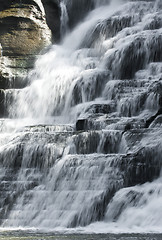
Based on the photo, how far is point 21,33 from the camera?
26828 millimetres

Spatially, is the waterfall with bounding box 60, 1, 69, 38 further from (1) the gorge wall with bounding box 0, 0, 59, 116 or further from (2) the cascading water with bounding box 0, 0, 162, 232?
(2) the cascading water with bounding box 0, 0, 162, 232

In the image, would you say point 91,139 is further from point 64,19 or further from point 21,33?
point 64,19

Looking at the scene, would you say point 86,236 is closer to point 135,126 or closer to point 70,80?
point 135,126

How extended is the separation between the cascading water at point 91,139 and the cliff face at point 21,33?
3.65 feet

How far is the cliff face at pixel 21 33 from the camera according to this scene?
2559 cm

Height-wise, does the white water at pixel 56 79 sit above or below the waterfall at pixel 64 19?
below

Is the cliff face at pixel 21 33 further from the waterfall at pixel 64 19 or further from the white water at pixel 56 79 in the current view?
the waterfall at pixel 64 19

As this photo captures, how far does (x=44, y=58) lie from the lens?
26.1m

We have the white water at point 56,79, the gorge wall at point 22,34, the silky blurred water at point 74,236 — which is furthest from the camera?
the gorge wall at point 22,34

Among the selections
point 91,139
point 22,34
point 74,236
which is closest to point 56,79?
point 22,34

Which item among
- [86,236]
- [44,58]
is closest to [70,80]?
[44,58]

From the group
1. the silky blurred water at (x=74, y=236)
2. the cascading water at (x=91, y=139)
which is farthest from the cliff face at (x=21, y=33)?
the silky blurred water at (x=74, y=236)

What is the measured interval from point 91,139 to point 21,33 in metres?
14.1

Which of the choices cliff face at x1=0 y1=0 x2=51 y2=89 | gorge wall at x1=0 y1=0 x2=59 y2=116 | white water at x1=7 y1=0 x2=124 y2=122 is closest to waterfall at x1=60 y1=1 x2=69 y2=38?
gorge wall at x1=0 y1=0 x2=59 y2=116
